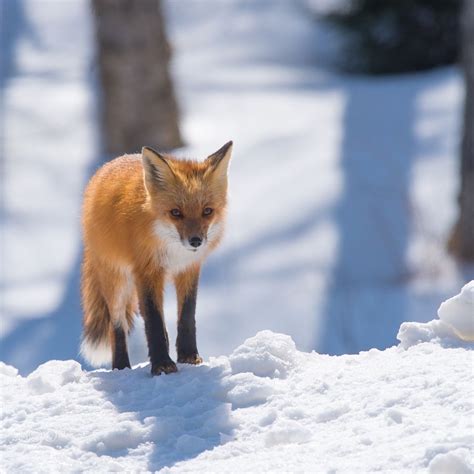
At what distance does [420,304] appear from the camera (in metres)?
8.16

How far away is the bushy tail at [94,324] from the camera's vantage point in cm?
517

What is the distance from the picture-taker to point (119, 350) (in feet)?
16.4

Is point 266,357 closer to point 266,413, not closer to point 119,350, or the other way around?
point 266,413

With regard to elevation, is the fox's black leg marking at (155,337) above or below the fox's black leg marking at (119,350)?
below

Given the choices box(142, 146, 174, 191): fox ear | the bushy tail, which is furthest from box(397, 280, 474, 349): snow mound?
the bushy tail

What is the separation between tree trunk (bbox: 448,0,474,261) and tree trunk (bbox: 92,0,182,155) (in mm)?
3261

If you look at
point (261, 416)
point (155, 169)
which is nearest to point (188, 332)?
point (155, 169)

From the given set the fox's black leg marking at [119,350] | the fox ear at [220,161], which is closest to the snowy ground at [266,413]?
the fox's black leg marking at [119,350]

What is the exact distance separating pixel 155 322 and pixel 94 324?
79cm

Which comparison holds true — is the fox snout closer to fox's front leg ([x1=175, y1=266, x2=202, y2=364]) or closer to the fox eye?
the fox eye

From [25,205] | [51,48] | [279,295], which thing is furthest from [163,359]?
[51,48]

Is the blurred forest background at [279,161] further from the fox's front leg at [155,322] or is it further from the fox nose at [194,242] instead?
the fox nose at [194,242]

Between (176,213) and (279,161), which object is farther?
(279,161)

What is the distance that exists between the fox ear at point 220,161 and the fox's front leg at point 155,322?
1.77 feet
